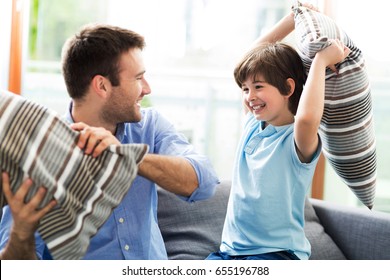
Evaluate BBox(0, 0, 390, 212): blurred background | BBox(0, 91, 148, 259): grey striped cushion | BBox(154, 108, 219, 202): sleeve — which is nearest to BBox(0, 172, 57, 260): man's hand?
BBox(0, 91, 148, 259): grey striped cushion

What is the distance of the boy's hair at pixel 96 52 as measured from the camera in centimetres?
154

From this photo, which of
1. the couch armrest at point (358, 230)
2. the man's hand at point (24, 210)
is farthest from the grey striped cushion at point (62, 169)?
the couch armrest at point (358, 230)

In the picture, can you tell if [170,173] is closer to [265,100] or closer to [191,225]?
[265,100]

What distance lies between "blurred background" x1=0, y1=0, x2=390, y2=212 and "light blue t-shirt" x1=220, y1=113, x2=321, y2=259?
71.3 inches

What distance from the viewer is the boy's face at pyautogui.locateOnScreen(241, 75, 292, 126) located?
1661mm

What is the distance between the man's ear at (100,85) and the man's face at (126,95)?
0.02m

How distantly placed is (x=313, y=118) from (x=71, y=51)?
615mm

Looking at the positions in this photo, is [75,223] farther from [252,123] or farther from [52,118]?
[252,123]

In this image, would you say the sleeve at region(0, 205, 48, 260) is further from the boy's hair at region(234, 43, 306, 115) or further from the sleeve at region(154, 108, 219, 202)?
the boy's hair at region(234, 43, 306, 115)

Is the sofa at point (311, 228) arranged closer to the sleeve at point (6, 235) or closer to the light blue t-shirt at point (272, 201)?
the light blue t-shirt at point (272, 201)

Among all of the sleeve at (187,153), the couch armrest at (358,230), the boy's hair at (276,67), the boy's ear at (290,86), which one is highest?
the boy's hair at (276,67)

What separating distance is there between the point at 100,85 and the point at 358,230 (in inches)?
45.4

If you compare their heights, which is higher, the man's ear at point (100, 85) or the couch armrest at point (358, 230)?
the man's ear at point (100, 85)

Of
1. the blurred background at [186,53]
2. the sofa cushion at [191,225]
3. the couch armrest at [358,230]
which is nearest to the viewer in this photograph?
the sofa cushion at [191,225]
